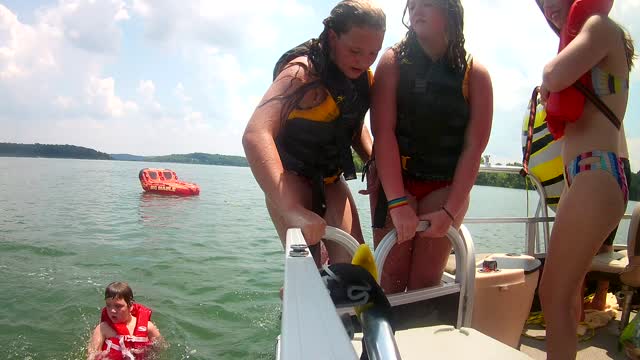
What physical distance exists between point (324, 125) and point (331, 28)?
402 millimetres

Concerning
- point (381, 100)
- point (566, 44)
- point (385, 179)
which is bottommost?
point (385, 179)

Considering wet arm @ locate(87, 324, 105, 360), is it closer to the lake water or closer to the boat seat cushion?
the lake water

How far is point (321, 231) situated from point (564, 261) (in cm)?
100

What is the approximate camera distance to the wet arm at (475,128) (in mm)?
2041

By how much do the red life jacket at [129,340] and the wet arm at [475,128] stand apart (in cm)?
455

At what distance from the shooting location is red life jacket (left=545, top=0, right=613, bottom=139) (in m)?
1.86

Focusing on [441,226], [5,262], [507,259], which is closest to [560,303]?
[441,226]

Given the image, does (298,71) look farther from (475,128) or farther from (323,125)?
(475,128)

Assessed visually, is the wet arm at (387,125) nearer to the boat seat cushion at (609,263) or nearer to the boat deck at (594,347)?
the boat deck at (594,347)

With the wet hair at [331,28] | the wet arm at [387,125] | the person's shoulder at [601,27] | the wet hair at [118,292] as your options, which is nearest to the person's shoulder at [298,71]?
the wet hair at [331,28]

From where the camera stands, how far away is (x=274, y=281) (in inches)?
472

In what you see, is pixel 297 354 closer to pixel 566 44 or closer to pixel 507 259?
pixel 566 44

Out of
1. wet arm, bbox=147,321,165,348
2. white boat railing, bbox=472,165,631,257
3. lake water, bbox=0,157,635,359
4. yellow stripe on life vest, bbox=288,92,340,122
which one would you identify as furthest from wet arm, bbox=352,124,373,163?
wet arm, bbox=147,321,165,348

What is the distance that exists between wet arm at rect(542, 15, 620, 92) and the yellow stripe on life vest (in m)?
0.92
